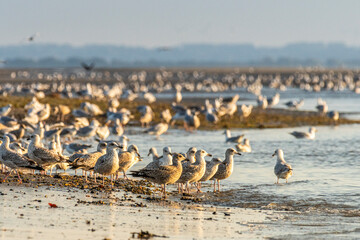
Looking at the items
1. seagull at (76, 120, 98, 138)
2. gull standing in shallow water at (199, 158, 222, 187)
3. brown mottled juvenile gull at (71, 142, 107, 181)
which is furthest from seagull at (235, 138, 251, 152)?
brown mottled juvenile gull at (71, 142, 107, 181)

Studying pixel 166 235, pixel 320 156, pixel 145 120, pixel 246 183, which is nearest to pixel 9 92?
pixel 145 120

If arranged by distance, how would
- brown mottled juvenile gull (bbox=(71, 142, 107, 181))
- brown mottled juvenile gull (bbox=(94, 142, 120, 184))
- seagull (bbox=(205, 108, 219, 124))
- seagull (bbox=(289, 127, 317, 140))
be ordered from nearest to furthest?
brown mottled juvenile gull (bbox=(94, 142, 120, 184))
brown mottled juvenile gull (bbox=(71, 142, 107, 181))
seagull (bbox=(289, 127, 317, 140))
seagull (bbox=(205, 108, 219, 124))

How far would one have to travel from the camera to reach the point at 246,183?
1627 cm

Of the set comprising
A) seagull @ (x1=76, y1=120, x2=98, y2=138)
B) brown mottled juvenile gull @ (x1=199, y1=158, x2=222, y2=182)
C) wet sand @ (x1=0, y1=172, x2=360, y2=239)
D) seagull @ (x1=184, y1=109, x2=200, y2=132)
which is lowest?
wet sand @ (x1=0, y1=172, x2=360, y2=239)

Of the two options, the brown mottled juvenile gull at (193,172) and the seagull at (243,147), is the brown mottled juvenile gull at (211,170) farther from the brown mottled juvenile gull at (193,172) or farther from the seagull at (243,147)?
the seagull at (243,147)

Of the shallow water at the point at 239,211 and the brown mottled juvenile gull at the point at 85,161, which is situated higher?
the brown mottled juvenile gull at the point at 85,161

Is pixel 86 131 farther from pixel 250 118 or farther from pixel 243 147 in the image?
pixel 250 118

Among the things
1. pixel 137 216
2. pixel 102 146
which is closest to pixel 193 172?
pixel 137 216

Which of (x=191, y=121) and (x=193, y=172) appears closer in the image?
(x=193, y=172)

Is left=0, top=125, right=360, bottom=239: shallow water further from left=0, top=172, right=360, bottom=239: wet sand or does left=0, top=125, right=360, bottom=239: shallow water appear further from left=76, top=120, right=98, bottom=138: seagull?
left=76, top=120, right=98, bottom=138: seagull

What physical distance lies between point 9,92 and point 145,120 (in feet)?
61.4

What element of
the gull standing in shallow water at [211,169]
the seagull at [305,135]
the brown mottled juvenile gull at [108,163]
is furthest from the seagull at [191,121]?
the brown mottled juvenile gull at [108,163]

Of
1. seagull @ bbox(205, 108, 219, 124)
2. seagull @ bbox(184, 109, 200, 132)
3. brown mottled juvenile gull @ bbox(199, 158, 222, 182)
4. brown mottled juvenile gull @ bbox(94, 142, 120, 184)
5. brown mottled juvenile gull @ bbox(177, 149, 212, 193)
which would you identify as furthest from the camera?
seagull @ bbox(205, 108, 219, 124)

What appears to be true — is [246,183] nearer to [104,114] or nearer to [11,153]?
[11,153]
